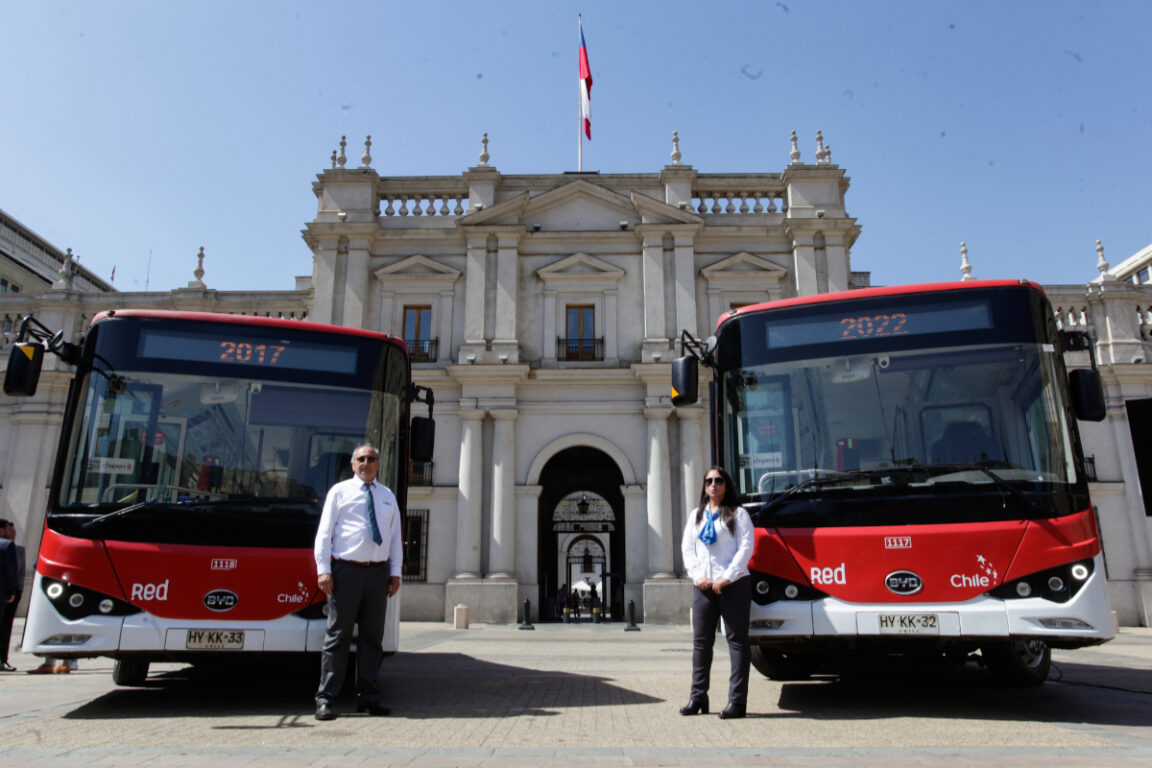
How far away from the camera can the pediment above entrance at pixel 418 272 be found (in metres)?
22.3

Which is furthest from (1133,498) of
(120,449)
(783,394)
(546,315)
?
(120,449)

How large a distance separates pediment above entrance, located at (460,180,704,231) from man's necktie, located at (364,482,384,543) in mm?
17071

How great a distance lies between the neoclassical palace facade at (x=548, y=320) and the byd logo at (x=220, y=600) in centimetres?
1397

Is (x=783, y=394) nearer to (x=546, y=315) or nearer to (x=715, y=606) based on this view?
(x=715, y=606)

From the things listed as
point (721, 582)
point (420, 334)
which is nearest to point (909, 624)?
point (721, 582)

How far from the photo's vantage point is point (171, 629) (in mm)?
5805

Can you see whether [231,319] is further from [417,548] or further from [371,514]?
[417,548]

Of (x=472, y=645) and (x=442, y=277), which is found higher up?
(x=442, y=277)

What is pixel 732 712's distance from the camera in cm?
561

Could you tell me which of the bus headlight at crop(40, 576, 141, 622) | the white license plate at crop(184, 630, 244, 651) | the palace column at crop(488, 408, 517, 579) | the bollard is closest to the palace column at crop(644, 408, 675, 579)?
the bollard

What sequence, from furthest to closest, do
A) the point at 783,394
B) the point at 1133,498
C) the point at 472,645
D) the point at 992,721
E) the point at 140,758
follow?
the point at 1133,498
the point at 472,645
the point at 783,394
the point at 992,721
the point at 140,758

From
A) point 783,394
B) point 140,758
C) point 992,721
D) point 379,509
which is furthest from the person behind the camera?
point 783,394

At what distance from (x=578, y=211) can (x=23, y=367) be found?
707 inches

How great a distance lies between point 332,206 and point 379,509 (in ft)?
61.5
